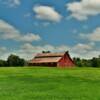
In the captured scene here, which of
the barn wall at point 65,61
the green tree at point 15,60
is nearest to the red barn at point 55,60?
the barn wall at point 65,61

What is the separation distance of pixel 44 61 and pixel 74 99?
379 ft

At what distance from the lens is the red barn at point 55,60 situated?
131375 millimetres

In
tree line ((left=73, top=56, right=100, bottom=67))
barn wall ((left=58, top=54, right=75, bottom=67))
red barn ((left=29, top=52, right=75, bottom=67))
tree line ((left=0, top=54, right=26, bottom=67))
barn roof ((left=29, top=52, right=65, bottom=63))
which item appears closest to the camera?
red barn ((left=29, top=52, right=75, bottom=67))

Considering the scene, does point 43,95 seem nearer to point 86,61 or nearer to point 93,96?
point 93,96

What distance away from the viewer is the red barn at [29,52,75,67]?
131375 mm

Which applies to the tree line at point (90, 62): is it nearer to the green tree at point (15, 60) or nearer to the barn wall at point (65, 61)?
the barn wall at point (65, 61)

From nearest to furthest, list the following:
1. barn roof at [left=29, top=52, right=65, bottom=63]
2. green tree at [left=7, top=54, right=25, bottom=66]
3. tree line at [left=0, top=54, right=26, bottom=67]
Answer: barn roof at [left=29, top=52, right=65, bottom=63]
tree line at [left=0, top=54, right=26, bottom=67]
green tree at [left=7, top=54, right=25, bottom=66]

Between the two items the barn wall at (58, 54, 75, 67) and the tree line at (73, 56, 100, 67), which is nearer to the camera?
the barn wall at (58, 54, 75, 67)

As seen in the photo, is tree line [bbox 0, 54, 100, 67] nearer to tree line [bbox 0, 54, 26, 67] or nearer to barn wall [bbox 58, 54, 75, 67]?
tree line [bbox 0, 54, 26, 67]

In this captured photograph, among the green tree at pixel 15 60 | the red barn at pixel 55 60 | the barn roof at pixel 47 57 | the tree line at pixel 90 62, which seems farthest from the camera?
the green tree at pixel 15 60

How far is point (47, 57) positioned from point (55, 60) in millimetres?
7941

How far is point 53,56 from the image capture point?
136 m

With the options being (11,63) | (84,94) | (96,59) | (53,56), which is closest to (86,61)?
(96,59)

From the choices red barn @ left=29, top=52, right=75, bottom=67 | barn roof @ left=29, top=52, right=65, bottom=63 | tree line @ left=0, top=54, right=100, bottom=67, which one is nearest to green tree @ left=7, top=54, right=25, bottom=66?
tree line @ left=0, top=54, right=100, bottom=67
